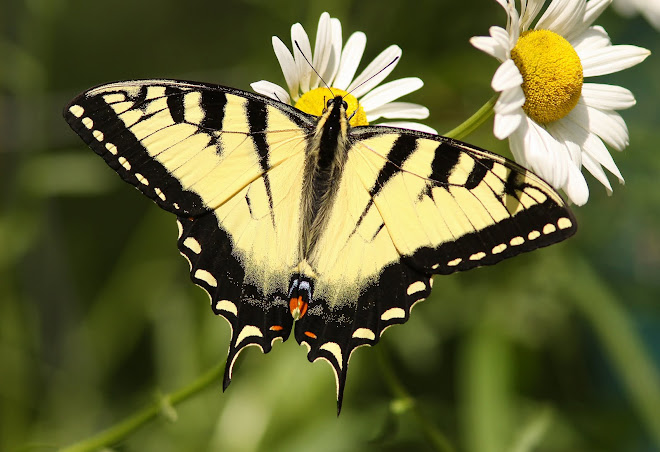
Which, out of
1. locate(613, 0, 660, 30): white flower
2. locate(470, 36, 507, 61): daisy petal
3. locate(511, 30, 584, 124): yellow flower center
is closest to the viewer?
locate(470, 36, 507, 61): daisy petal

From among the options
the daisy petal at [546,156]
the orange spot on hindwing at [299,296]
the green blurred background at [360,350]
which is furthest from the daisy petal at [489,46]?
the green blurred background at [360,350]

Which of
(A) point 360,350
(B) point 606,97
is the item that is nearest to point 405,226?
(B) point 606,97

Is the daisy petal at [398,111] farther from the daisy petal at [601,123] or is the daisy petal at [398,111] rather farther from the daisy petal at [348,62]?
the daisy petal at [601,123]

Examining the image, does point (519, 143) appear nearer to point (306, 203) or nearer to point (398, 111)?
point (398, 111)

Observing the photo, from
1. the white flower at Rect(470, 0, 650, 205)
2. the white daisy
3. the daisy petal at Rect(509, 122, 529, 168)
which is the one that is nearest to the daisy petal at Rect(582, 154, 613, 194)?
the white flower at Rect(470, 0, 650, 205)

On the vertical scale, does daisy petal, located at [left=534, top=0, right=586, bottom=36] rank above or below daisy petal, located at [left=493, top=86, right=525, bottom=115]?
above

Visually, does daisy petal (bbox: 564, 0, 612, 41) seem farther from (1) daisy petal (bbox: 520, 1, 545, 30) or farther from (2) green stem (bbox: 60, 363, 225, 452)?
(2) green stem (bbox: 60, 363, 225, 452)

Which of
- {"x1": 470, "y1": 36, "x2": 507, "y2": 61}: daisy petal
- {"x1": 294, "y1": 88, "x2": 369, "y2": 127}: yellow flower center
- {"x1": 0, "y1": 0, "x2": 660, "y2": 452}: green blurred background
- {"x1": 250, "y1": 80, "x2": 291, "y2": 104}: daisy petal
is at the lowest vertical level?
{"x1": 0, "y1": 0, "x2": 660, "y2": 452}: green blurred background
